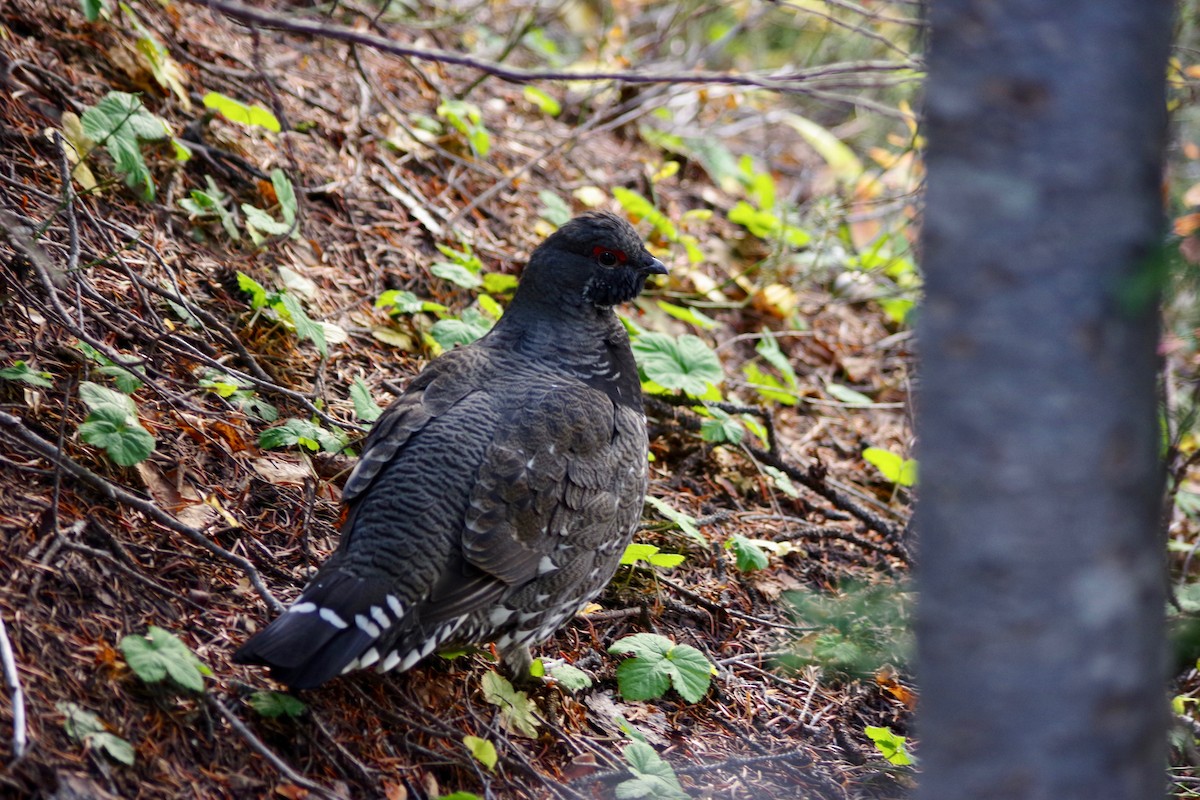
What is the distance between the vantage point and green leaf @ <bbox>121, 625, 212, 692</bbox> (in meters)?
2.88

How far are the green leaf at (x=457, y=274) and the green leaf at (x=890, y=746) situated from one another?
3182mm

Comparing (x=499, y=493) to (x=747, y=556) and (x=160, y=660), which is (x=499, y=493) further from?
(x=747, y=556)

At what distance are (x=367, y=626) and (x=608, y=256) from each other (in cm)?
218

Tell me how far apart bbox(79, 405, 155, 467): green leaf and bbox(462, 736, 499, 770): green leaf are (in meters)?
1.52

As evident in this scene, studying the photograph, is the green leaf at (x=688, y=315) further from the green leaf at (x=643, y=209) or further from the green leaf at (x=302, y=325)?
the green leaf at (x=302, y=325)

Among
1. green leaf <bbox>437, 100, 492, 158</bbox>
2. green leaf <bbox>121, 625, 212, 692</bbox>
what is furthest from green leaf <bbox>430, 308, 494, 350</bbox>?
green leaf <bbox>121, 625, 212, 692</bbox>

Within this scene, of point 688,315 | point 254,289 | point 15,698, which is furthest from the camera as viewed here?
point 688,315

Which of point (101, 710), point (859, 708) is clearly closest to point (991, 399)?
point (101, 710)

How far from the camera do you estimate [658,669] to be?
13.0ft

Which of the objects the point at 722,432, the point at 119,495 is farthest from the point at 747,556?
the point at 119,495

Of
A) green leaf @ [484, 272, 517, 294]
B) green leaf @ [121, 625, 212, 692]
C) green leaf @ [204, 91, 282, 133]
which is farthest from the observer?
green leaf @ [484, 272, 517, 294]

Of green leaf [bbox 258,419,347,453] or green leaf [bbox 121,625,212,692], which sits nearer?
green leaf [bbox 121,625,212,692]

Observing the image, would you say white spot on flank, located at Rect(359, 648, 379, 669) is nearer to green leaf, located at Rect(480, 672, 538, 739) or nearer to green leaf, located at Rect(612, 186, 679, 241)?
green leaf, located at Rect(480, 672, 538, 739)

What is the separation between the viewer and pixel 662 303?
6.44 metres
